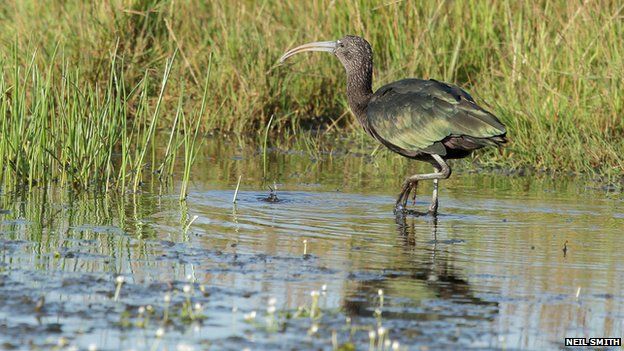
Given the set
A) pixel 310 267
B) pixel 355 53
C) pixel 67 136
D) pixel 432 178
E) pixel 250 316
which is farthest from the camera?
pixel 355 53

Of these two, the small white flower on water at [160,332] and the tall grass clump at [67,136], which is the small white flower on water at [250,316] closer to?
the small white flower on water at [160,332]

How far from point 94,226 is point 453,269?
89.5 inches

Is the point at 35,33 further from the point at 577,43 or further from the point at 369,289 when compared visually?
the point at 369,289

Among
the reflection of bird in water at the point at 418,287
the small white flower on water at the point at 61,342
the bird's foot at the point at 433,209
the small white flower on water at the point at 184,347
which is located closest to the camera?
the small white flower on water at the point at 184,347

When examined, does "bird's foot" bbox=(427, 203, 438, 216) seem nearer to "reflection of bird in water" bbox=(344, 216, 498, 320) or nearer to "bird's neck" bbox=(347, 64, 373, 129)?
"bird's neck" bbox=(347, 64, 373, 129)

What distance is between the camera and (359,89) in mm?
9586

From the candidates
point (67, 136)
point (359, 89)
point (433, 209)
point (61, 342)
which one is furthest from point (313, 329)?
point (359, 89)

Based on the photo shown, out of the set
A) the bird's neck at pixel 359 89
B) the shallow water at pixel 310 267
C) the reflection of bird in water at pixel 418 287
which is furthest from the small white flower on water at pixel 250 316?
the bird's neck at pixel 359 89

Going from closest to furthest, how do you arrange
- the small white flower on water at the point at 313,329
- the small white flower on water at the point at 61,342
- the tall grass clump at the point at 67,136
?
1. the small white flower on water at the point at 61,342
2. the small white flower on water at the point at 313,329
3. the tall grass clump at the point at 67,136

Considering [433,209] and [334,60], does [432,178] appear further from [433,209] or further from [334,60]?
[334,60]

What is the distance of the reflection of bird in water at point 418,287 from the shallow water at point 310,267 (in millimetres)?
11

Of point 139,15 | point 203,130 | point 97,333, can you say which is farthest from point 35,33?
point 97,333

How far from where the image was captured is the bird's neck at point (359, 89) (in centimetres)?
938

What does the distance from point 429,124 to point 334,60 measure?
440 cm
